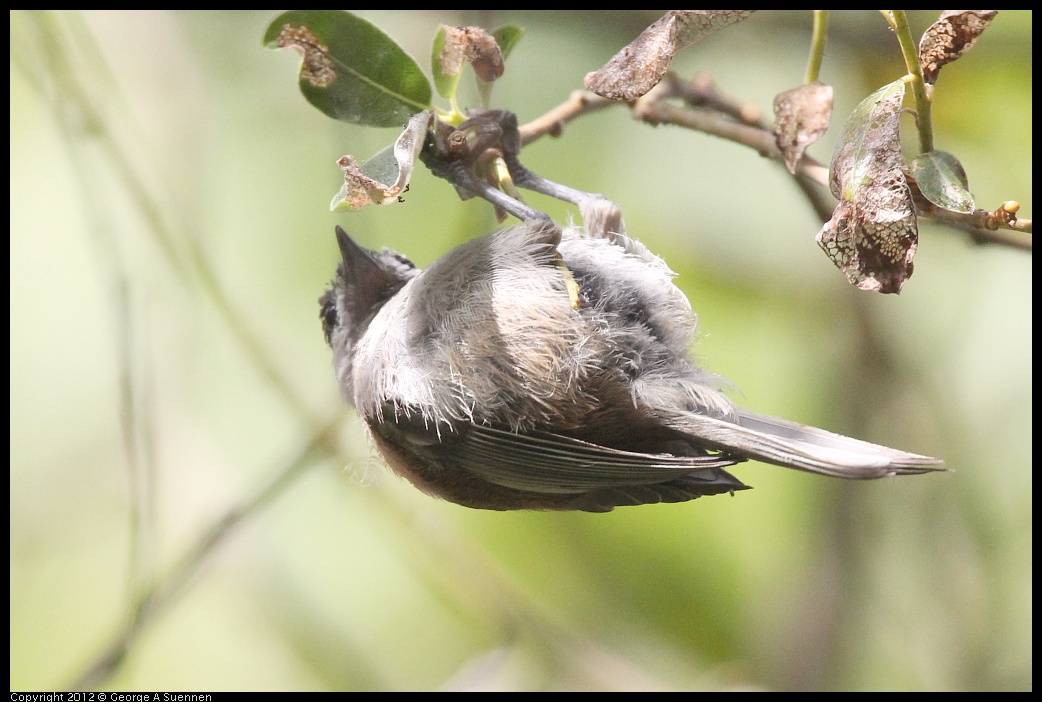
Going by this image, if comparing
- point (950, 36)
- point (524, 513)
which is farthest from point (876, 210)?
point (524, 513)

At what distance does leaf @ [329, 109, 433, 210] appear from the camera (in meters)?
1.11

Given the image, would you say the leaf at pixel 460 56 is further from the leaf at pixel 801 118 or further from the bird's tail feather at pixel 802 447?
the bird's tail feather at pixel 802 447

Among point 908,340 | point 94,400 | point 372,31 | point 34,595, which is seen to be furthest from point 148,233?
point 908,340

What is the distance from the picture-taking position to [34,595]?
3344 mm

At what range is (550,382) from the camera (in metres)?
1.54

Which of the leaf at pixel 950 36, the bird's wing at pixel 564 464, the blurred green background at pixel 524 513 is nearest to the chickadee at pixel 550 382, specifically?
the bird's wing at pixel 564 464

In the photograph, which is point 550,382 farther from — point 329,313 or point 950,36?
point 950,36

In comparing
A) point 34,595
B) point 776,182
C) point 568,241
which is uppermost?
point 568,241

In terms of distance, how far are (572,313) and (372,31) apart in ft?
2.23

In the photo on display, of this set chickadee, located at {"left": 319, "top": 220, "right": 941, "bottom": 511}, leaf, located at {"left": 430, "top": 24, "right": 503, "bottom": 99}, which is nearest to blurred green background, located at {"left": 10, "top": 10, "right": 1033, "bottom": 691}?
chickadee, located at {"left": 319, "top": 220, "right": 941, "bottom": 511}

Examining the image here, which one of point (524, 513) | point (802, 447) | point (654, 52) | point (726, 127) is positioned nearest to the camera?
point (654, 52)

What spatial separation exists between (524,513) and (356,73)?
8.59 feet

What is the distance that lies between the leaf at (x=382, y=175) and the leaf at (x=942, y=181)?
0.81 metres

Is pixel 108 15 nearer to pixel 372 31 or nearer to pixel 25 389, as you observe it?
pixel 25 389
